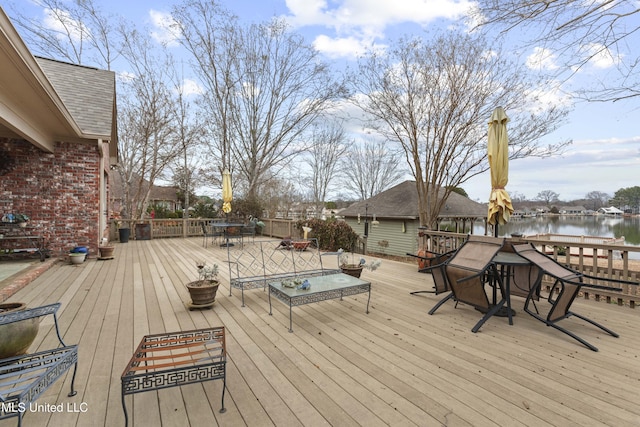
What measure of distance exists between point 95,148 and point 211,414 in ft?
26.0

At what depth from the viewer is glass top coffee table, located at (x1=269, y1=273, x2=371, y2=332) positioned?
3340 millimetres

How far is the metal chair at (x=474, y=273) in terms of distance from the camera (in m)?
3.39

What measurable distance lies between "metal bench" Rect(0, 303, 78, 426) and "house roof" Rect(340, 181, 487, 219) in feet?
42.7

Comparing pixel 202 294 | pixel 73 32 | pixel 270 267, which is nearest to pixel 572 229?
pixel 270 267

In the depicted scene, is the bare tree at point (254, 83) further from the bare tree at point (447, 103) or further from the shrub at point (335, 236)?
the shrub at point (335, 236)

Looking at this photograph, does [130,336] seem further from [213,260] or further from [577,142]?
[577,142]

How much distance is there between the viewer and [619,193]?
117ft

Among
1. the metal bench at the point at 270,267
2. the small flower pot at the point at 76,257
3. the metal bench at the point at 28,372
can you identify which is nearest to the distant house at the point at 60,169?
the small flower pot at the point at 76,257

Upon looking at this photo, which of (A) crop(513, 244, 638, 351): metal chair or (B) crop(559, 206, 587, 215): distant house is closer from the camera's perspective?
(A) crop(513, 244, 638, 351): metal chair

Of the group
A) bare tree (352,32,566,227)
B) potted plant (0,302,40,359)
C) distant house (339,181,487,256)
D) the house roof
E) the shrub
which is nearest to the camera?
potted plant (0,302,40,359)

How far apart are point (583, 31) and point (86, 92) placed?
11.0 metres

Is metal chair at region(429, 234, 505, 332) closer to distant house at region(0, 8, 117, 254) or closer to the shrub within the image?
the shrub

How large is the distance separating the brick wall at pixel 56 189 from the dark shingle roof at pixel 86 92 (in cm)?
69

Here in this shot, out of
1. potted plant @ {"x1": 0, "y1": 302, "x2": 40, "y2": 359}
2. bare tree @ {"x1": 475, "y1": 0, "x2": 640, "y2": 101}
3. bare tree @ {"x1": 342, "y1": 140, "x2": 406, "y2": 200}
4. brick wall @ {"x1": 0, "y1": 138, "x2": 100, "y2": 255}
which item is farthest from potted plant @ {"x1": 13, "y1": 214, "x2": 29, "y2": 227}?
bare tree @ {"x1": 342, "y1": 140, "x2": 406, "y2": 200}
